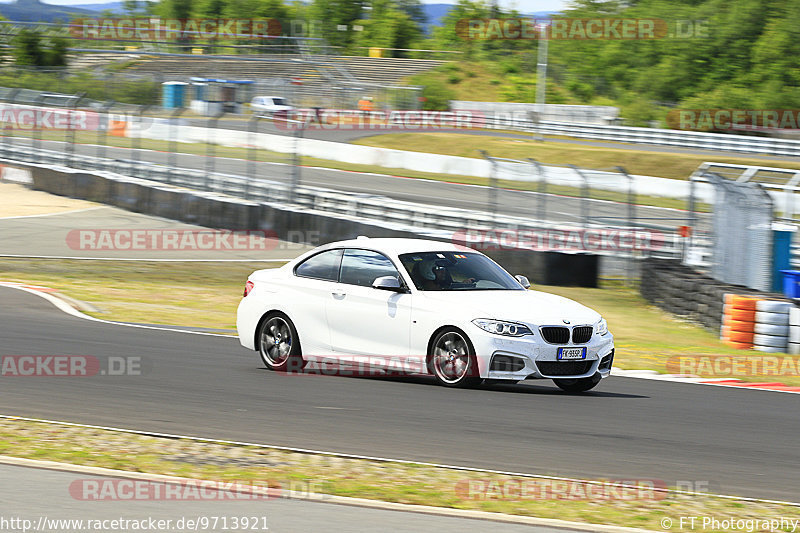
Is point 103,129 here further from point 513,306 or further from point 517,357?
point 517,357

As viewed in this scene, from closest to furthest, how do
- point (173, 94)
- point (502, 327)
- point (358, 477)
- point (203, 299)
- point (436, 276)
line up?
point (358, 477)
point (502, 327)
point (436, 276)
point (203, 299)
point (173, 94)

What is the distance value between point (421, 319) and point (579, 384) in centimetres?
164

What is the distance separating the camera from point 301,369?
36.0 ft

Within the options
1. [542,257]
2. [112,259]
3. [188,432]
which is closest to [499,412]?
[188,432]

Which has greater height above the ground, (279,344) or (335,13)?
(335,13)

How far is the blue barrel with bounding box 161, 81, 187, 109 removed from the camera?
1465 inches

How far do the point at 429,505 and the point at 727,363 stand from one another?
8.20 metres

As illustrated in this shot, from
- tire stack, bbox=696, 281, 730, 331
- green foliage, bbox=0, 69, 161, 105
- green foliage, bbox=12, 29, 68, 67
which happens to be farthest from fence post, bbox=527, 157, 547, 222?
green foliage, bbox=12, 29, 68, 67

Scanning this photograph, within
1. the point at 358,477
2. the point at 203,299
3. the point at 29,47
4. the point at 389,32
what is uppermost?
the point at 389,32

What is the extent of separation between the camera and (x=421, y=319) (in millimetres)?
9922

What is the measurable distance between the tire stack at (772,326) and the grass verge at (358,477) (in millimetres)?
8545

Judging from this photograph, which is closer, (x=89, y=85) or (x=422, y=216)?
(x=422, y=216)

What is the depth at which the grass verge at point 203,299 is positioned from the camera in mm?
14578

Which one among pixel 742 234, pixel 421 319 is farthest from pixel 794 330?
→ pixel 421 319
